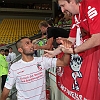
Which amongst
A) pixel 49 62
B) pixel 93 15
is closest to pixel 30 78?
pixel 49 62

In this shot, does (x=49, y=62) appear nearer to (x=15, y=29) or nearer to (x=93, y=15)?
(x=93, y=15)

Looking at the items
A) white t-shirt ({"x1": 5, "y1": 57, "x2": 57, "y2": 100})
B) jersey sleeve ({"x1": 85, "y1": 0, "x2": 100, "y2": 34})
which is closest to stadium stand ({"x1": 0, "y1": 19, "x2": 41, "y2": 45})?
white t-shirt ({"x1": 5, "y1": 57, "x2": 57, "y2": 100})

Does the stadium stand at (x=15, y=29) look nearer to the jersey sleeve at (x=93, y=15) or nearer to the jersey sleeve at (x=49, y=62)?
the jersey sleeve at (x=49, y=62)

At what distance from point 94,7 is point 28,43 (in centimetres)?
119

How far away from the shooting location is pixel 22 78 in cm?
242

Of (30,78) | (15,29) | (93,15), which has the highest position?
(93,15)

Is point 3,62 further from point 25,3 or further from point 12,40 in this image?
point 25,3

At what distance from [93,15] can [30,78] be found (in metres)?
1.11

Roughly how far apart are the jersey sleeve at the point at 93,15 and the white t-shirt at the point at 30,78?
0.91 metres

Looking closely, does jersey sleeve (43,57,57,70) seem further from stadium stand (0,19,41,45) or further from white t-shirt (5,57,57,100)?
stadium stand (0,19,41,45)

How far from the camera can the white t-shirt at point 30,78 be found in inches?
95.0

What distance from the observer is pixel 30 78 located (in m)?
2.41

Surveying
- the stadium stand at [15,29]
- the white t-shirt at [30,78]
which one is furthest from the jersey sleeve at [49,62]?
the stadium stand at [15,29]

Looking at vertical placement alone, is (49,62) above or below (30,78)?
above
